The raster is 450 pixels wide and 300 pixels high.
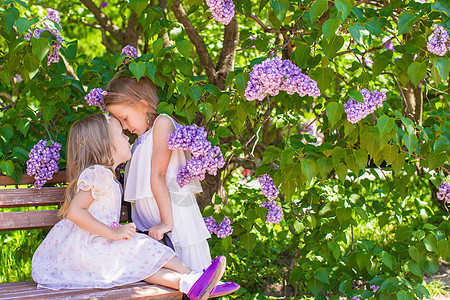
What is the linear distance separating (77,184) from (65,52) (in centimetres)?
75

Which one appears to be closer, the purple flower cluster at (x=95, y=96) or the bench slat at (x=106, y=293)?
the bench slat at (x=106, y=293)

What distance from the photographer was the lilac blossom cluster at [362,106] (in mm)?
2062

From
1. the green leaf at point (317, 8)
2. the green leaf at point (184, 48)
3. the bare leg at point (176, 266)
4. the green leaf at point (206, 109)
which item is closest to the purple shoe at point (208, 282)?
the bare leg at point (176, 266)

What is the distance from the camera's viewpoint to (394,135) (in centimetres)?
215

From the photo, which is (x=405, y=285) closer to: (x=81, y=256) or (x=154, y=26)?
(x=81, y=256)

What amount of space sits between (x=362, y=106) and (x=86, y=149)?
1.24m

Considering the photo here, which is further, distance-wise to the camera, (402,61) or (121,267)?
(402,61)

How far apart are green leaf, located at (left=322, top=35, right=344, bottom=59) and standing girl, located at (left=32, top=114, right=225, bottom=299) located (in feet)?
3.08

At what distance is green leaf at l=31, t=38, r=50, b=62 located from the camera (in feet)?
7.37

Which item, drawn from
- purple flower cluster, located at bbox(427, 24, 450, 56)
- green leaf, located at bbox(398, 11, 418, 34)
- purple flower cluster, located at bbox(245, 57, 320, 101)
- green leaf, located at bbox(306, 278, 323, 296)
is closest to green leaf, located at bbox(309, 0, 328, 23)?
purple flower cluster, located at bbox(245, 57, 320, 101)

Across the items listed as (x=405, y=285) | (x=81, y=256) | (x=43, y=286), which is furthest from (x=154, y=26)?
(x=405, y=285)

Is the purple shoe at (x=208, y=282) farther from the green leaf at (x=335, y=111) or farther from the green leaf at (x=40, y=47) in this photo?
the green leaf at (x=40, y=47)

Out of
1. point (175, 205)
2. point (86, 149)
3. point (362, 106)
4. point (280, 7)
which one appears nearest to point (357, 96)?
point (362, 106)

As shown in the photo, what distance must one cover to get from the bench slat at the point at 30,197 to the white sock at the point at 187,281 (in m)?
0.79
